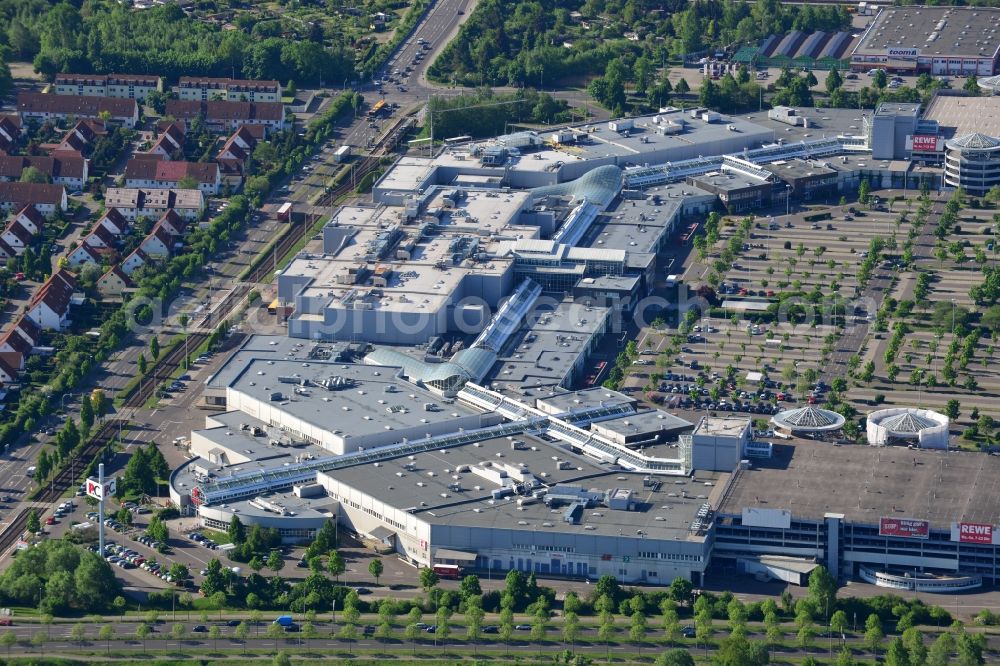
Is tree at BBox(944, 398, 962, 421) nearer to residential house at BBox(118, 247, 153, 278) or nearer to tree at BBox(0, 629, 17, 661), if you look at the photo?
tree at BBox(0, 629, 17, 661)

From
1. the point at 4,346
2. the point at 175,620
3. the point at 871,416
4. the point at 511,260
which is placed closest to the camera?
the point at 175,620

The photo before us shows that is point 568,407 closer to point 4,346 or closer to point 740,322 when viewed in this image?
point 740,322

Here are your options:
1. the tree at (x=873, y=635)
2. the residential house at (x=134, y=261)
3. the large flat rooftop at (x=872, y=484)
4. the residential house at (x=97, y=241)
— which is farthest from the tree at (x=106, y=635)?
the residential house at (x=97, y=241)

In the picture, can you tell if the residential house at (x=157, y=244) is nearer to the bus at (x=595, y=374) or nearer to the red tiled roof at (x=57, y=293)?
the red tiled roof at (x=57, y=293)

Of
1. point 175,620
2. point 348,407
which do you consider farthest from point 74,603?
point 348,407

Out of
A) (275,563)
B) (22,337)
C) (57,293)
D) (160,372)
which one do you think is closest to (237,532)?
(275,563)

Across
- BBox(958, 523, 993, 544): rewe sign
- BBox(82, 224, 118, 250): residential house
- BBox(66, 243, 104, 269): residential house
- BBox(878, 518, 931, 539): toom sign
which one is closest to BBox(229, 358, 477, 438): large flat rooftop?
BBox(66, 243, 104, 269): residential house
